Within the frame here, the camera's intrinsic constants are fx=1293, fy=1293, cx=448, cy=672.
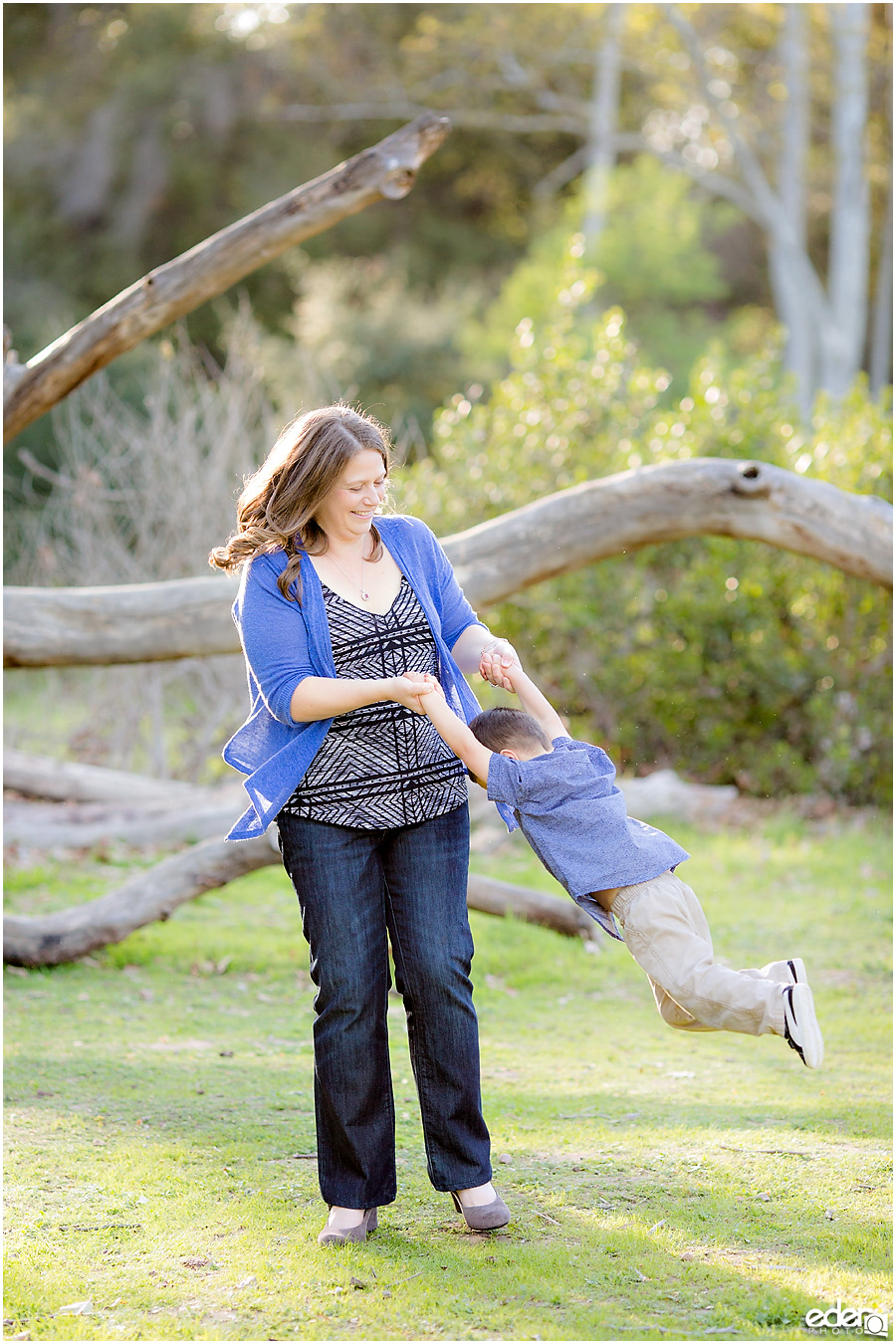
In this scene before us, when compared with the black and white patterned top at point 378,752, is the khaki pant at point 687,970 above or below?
below

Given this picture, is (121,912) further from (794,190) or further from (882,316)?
(882,316)

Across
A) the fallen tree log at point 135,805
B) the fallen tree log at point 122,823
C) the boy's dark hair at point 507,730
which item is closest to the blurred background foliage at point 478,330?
the fallen tree log at point 135,805

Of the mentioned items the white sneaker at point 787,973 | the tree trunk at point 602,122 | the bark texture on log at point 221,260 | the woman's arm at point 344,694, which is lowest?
the white sneaker at point 787,973

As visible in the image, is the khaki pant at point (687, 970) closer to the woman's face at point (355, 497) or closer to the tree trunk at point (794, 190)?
the woman's face at point (355, 497)

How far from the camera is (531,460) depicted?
29.3 ft

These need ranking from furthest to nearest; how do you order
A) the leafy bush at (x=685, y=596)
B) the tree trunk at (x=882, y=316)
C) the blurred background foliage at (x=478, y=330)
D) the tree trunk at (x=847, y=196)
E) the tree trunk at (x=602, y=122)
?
1. the tree trunk at (x=882, y=316)
2. the tree trunk at (x=602, y=122)
3. the tree trunk at (x=847, y=196)
4. the blurred background foliage at (x=478, y=330)
5. the leafy bush at (x=685, y=596)

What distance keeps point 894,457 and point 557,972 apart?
4.25 metres

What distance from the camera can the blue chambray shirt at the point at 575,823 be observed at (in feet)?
9.20

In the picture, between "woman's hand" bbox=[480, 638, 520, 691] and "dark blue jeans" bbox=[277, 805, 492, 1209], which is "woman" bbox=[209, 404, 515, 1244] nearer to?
"dark blue jeans" bbox=[277, 805, 492, 1209]

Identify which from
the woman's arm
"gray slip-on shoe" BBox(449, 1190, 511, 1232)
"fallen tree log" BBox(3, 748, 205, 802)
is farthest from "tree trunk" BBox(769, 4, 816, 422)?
"gray slip-on shoe" BBox(449, 1190, 511, 1232)

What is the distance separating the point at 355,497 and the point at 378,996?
3.64 ft

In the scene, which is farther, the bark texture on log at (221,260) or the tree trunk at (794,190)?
the tree trunk at (794,190)

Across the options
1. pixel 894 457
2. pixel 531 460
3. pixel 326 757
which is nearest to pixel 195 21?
pixel 531 460

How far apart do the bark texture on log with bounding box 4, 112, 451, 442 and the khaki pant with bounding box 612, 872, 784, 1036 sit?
309 centimetres
